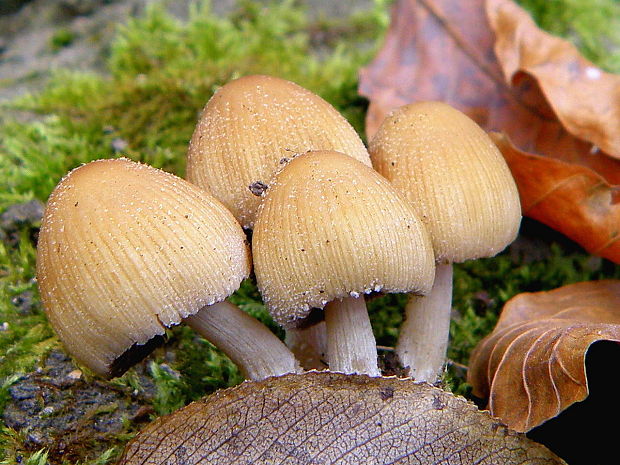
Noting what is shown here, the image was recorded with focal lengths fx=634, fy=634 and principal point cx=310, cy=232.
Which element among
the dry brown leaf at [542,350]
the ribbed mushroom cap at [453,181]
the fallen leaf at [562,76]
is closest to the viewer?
the dry brown leaf at [542,350]

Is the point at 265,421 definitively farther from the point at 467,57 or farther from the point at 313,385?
the point at 467,57

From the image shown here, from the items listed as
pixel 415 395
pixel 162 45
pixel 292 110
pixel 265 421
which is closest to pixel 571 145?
pixel 292 110

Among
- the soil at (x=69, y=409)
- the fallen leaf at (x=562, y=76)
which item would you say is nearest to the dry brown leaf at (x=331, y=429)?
the soil at (x=69, y=409)

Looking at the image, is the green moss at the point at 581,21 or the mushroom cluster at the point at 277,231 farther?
the green moss at the point at 581,21

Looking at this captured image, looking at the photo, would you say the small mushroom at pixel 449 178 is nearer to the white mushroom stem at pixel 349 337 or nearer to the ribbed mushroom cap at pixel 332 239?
the ribbed mushroom cap at pixel 332 239

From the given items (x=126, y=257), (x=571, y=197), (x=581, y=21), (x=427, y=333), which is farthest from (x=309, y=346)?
(x=581, y=21)

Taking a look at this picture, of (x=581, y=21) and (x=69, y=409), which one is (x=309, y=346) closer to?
(x=69, y=409)
